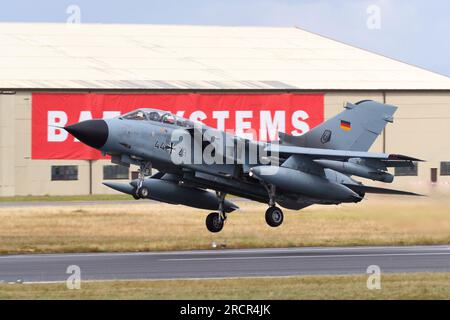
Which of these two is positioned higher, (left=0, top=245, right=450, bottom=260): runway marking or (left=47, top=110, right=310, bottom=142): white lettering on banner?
(left=47, top=110, right=310, bottom=142): white lettering on banner

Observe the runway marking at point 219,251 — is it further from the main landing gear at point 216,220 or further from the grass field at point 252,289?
the grass field at point 252,289

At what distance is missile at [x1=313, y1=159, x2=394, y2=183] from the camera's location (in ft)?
90.6

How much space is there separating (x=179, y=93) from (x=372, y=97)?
34.8 feet

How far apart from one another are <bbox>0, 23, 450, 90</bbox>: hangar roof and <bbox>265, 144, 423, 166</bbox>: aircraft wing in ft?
79.1

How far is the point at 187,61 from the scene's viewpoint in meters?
56.6

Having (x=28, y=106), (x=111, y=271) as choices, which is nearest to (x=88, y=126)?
(x=111, y=271)

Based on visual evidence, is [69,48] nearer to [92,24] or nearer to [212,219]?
[92,24]

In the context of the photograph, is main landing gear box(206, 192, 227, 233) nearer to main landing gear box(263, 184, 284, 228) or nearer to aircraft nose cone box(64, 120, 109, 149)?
main landing gear box(263, 184, 284, 228)

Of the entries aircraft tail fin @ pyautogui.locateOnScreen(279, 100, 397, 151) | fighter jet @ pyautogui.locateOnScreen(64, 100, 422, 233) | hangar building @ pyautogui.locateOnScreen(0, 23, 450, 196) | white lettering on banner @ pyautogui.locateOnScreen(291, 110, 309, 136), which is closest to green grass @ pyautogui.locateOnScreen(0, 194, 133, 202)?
hangar building @ pyautogui.locateOnScreen(0, 23, 450, 196)

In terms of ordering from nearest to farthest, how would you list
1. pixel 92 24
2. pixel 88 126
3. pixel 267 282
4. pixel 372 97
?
1. pixel 267 282
2. pixel 88 126
3. pixel 372 97
4. pixel 92 24

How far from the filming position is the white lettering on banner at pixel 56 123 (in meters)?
49.3

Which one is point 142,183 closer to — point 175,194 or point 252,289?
point 175,194

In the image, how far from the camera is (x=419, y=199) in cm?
2748

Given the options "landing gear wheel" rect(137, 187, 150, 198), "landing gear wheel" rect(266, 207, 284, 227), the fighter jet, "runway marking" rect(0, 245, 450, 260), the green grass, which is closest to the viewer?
"runway marking" rect(0, 245, 450, 260)
